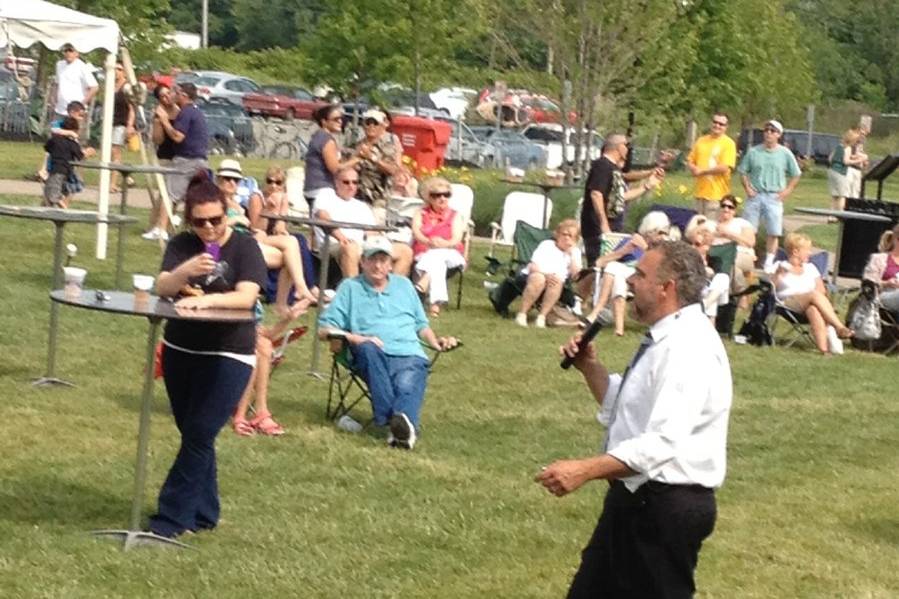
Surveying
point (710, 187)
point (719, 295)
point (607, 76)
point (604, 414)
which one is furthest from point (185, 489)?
point (607, 76)

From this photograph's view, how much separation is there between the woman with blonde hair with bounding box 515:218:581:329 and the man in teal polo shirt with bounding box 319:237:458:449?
5253mm

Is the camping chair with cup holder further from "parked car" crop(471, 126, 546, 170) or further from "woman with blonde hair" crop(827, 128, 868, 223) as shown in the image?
"parked car" crop(471, 126, 546, 170)

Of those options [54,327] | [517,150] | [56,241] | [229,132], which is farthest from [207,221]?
[517,150]

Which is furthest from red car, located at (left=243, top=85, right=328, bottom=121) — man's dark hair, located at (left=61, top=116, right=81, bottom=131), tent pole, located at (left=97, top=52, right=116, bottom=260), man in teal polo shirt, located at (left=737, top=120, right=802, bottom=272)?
tent pole, located at (left=97, top=52, right=116, bottom=260)

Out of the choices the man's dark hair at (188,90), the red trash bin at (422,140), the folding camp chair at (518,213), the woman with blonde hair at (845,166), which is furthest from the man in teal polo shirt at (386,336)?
the red trash bin at (422,140)

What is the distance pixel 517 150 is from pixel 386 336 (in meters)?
32.6

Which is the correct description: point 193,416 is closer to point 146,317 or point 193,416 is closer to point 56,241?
point 146,317

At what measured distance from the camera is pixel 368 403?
1219 cm

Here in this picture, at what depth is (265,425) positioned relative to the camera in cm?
1088

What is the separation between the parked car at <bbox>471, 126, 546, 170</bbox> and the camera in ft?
139

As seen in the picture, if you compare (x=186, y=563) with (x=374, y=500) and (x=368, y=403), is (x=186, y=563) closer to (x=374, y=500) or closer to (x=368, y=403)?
(x=374, y=500)

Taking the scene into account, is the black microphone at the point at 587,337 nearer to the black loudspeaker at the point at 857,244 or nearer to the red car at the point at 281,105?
the black loudspeaker at the point at 857,244

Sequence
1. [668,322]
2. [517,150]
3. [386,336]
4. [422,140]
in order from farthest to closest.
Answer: [517,150] < [422,140] < [386,336] < [668,322]

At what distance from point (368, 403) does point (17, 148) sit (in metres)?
23.0
